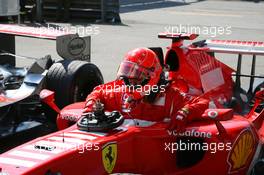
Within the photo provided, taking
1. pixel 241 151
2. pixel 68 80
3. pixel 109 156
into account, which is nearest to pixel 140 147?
pixel 109 156

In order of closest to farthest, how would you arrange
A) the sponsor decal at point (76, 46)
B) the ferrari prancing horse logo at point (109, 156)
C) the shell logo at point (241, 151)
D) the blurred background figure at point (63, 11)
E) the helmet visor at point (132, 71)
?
the ferrari prancing horse logo at point (109, 156), the helmet visor at point (132, 71), the shell logo at point (241, 151), the sponsor decal at point (76, 46), the blurred background figure at point (63, 11)

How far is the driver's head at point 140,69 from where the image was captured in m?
4.54

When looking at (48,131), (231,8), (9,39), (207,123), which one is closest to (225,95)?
(207,123)

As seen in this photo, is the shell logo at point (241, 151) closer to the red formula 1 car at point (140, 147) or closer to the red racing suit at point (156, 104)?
the red formula 1 car at point (140, 147)

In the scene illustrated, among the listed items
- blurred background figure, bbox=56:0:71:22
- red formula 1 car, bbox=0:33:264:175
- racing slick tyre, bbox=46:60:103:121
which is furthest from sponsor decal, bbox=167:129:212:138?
blurred background figure, bbox=56:0:71:22

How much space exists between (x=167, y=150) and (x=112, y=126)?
1.91 feet

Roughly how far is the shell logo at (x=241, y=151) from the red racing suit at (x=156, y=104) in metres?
0.41

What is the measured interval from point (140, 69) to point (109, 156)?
0.80 m

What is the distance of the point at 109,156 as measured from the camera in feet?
13.8

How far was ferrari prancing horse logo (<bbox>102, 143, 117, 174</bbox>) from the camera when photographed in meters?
4.15

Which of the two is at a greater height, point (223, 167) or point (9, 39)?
point (9, 39)

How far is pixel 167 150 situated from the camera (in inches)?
184

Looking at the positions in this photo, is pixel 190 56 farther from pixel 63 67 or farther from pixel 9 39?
pixel 9 39

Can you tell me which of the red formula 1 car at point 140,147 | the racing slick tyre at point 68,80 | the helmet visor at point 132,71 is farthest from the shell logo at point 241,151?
the racing slick tyre at point 68,80
